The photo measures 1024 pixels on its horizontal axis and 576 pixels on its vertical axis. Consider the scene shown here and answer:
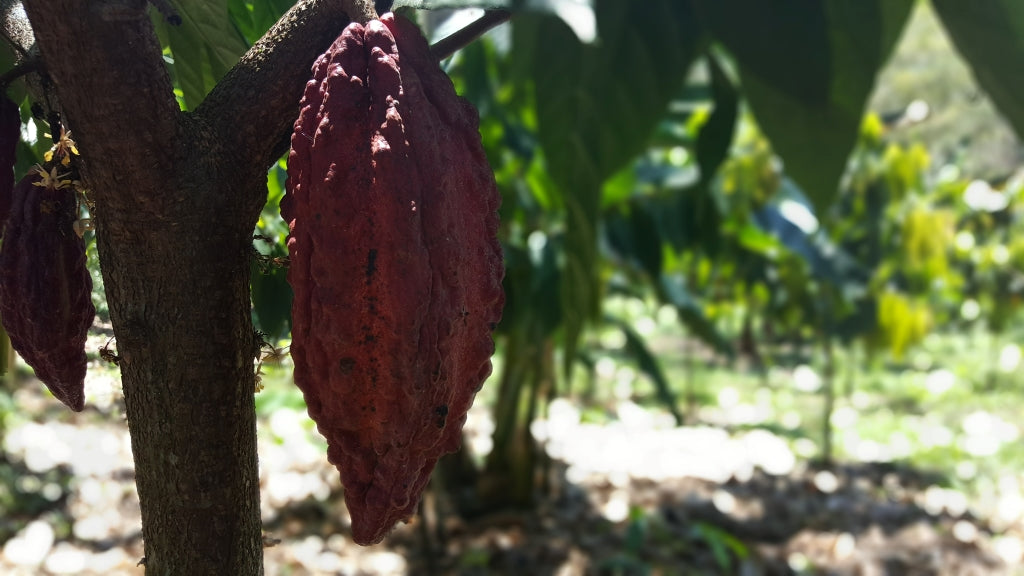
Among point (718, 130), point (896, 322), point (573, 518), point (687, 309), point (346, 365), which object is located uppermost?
point (896, 322)

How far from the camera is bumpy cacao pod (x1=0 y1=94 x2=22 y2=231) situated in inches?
16.3

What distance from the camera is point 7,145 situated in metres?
0.42

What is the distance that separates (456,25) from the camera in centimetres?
52

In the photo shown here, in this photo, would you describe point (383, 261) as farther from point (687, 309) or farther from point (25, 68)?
point (687, 309)

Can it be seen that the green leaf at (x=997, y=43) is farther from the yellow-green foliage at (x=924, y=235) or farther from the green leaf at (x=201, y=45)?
the yellow-green foliage at (x=924, y=235)

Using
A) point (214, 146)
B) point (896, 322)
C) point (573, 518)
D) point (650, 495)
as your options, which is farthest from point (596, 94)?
point (896, 322)

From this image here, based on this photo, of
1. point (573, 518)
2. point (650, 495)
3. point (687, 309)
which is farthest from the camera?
point (650, 495)

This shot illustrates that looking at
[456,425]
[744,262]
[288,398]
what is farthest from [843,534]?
[456,425]

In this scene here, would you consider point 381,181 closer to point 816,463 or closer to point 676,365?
point 816,463

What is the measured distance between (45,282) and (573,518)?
7.70ft

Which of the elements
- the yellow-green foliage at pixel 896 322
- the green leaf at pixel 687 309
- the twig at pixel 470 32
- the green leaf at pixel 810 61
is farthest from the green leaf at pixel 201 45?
the yellow-green foliage at pixel 896 322

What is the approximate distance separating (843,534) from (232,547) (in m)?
2.45

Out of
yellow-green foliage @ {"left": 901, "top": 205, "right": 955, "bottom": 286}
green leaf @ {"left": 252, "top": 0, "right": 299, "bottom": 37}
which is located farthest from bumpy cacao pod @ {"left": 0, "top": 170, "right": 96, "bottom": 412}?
yellow-green foliage @ {"left": 901, "top": 205, "right": 955, "bottom": 286}

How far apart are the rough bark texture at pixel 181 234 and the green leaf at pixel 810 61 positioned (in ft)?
0.51
